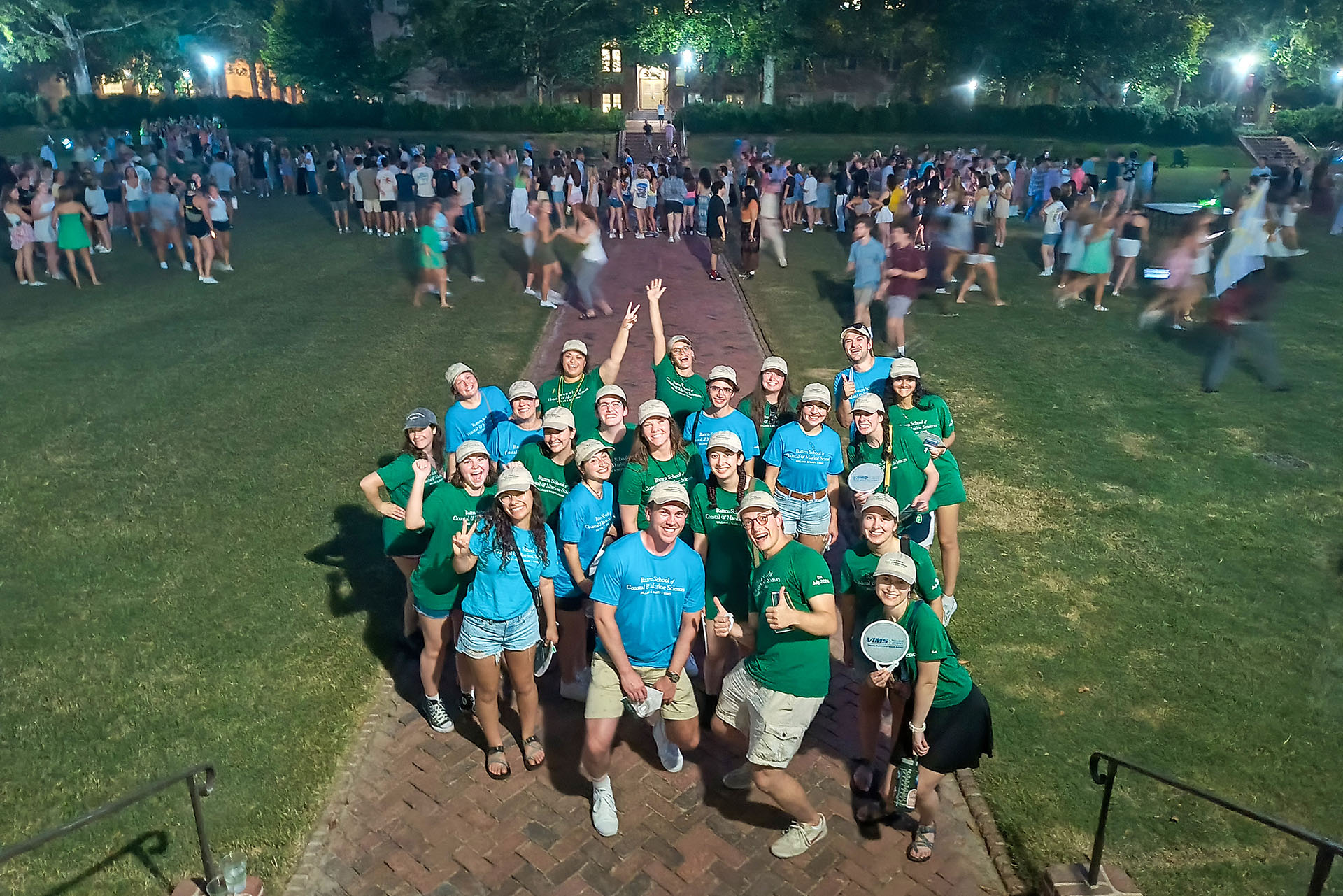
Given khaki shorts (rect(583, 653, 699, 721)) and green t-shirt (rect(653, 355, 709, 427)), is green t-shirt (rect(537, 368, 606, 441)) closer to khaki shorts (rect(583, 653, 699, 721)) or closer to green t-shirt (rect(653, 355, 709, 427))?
green t-shirt (rect(653, 355, 709, 427))

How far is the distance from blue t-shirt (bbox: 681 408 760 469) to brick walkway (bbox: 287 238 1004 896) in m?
1.81

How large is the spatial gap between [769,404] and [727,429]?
2.24 feet

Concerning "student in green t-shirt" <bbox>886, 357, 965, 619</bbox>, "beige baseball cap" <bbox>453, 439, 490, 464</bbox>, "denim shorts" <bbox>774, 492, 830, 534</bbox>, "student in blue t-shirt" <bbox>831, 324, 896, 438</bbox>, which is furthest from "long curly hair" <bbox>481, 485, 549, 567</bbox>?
"student in blue t-shirt" <bbox>831, 324, 896, 438</bbox>

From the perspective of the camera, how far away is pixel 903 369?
6.77 m

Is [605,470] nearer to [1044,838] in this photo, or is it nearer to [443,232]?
[1044,838]

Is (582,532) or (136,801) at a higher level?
(582,532)

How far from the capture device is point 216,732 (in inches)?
237

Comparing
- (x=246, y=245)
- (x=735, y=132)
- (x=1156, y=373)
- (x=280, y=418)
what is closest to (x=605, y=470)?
(x=280, y=418)

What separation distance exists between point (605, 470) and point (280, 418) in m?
7.16

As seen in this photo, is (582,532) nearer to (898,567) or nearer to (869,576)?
(869,576)

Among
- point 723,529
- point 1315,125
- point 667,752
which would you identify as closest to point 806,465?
point 723,529

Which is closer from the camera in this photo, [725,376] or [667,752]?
[667,752]

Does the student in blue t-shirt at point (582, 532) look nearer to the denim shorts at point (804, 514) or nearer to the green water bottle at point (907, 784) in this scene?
the denim shorts at point (804, 514)

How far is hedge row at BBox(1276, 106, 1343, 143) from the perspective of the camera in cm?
4484
